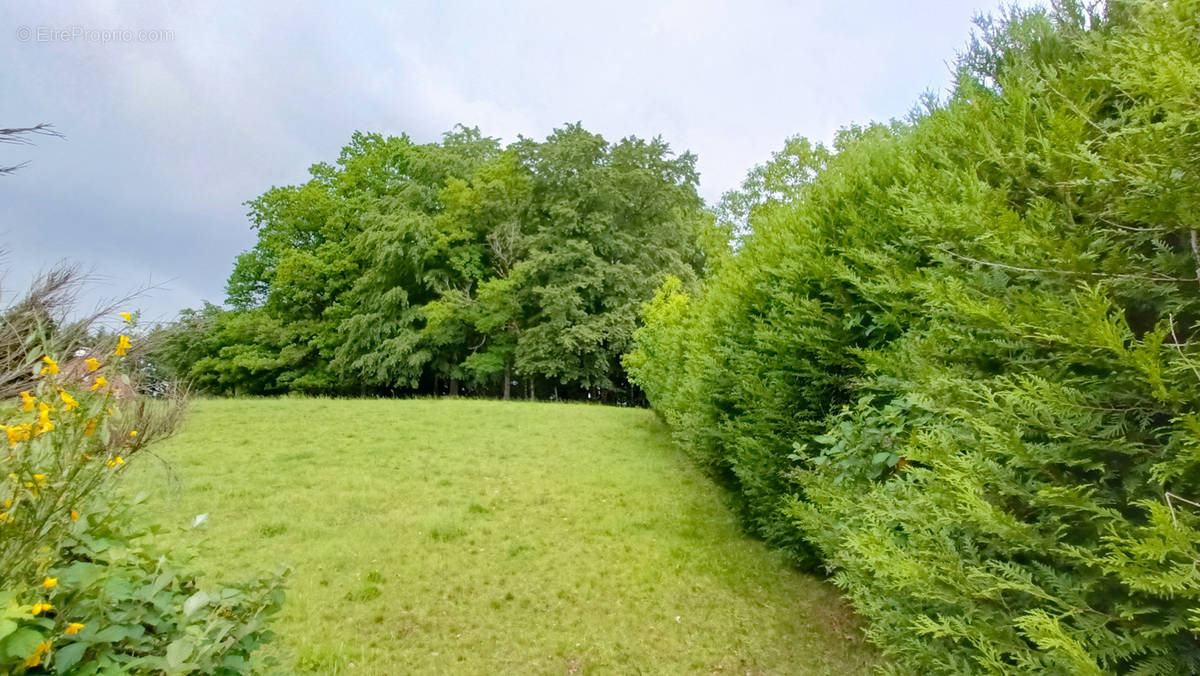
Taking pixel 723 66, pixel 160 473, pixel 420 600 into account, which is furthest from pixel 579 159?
pixel 420 600

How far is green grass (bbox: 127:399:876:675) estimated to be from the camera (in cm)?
397

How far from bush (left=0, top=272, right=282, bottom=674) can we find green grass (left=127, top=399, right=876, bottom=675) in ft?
6.58

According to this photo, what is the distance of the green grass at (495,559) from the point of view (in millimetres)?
3973

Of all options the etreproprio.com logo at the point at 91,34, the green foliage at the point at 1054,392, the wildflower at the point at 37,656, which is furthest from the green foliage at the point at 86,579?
the green foliage at the point at 1054,392

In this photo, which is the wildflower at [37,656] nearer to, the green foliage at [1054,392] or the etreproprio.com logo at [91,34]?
the green foliage at [1054,392]

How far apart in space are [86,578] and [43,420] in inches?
17.0

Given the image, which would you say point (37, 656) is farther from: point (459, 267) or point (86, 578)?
point (459, 267)

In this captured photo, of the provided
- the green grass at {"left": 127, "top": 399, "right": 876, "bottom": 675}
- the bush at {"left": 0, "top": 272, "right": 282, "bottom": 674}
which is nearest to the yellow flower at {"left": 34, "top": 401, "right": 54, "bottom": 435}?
the bush at {"left": 0, "top": 272, "right": 282, "bottom": 674}

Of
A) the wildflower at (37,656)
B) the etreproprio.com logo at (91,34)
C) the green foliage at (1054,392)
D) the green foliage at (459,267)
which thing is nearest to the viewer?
the wildflower at (37,656)

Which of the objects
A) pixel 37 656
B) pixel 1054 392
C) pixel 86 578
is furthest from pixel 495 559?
pixel 1054 392

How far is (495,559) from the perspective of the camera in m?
5.56

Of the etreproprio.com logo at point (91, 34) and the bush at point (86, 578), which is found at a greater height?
the etreproprio.com logo at point (91, 34)

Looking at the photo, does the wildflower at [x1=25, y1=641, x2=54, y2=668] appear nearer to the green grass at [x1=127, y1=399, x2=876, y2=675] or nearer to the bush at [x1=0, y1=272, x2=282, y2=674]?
the bush at [x1=0, y1=272, x2=282, y2=674]

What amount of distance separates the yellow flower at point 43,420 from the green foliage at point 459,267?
19867 mm
